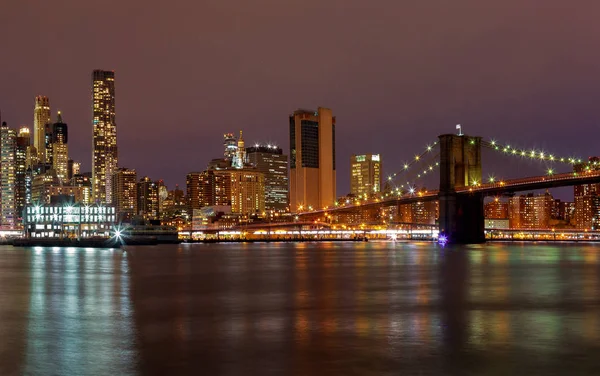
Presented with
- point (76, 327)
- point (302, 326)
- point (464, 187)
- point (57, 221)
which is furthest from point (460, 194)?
point (76, 327)

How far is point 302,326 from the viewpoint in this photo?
19.7 m

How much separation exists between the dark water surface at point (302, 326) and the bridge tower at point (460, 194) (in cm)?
4513

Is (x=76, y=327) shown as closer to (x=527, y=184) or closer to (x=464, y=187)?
(x=527, y=184)

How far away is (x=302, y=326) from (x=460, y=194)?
64.6m

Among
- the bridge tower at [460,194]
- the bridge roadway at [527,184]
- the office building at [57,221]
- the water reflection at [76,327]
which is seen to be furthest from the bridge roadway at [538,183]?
the office building at [57,221]

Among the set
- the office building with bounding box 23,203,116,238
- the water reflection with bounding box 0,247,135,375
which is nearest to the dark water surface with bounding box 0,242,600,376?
the water reflection with bounding box 0,247,135,375

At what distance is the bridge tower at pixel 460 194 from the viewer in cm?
8200

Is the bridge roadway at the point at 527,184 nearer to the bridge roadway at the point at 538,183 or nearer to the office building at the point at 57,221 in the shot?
the bridge roadway at the point at 538,183

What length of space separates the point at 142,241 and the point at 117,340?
3822 inches

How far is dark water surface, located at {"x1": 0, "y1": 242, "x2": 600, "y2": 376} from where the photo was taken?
1467cm

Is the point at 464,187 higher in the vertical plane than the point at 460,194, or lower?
higher

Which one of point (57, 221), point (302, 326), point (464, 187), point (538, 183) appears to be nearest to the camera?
point (302, 326)

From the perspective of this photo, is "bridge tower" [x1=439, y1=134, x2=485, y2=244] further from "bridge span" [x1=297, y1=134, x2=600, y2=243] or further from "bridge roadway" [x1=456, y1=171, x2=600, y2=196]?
"bridge roadway" [x1=456, y1=171, x2=600, y2=196]

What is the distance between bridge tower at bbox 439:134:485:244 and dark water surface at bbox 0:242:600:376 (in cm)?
4513
